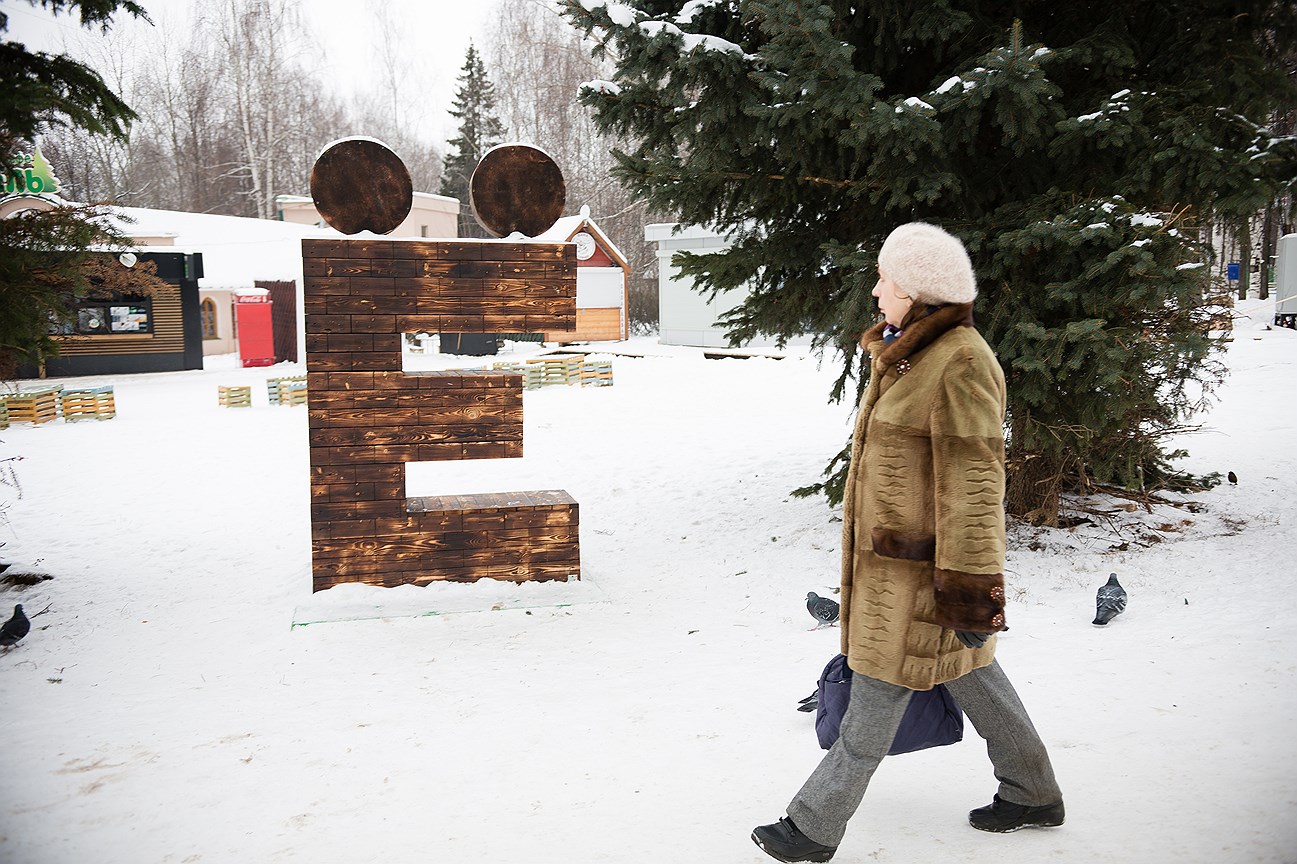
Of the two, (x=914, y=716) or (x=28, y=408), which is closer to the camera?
(x=914, y=716)

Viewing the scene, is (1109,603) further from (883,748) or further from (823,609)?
(883,748)

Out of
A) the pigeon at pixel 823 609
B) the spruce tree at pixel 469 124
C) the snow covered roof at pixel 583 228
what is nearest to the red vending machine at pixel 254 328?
the snow covered roof at pixel 583 228

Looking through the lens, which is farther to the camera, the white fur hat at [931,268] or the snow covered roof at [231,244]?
the snow covered roof at [231,244]

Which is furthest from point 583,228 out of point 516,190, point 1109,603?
point 1109,603

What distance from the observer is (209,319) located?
99.1 ft

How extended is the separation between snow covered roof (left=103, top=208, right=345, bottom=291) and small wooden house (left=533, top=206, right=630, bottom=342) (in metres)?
8.14

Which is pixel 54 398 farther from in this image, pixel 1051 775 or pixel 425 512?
pixel 1051 775

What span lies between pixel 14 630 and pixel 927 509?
5184mm

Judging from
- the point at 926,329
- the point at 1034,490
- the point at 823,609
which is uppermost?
the point at 926,329

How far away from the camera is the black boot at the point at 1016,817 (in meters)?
3.12

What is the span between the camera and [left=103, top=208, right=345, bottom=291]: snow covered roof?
2661 centimetres

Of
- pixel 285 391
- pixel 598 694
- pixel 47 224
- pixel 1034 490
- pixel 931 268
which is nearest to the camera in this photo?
pixel 931 268

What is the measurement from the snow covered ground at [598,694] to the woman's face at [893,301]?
5.58 ft

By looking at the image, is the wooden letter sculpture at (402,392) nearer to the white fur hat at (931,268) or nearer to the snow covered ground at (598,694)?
the snow covered ground at (598,694)
